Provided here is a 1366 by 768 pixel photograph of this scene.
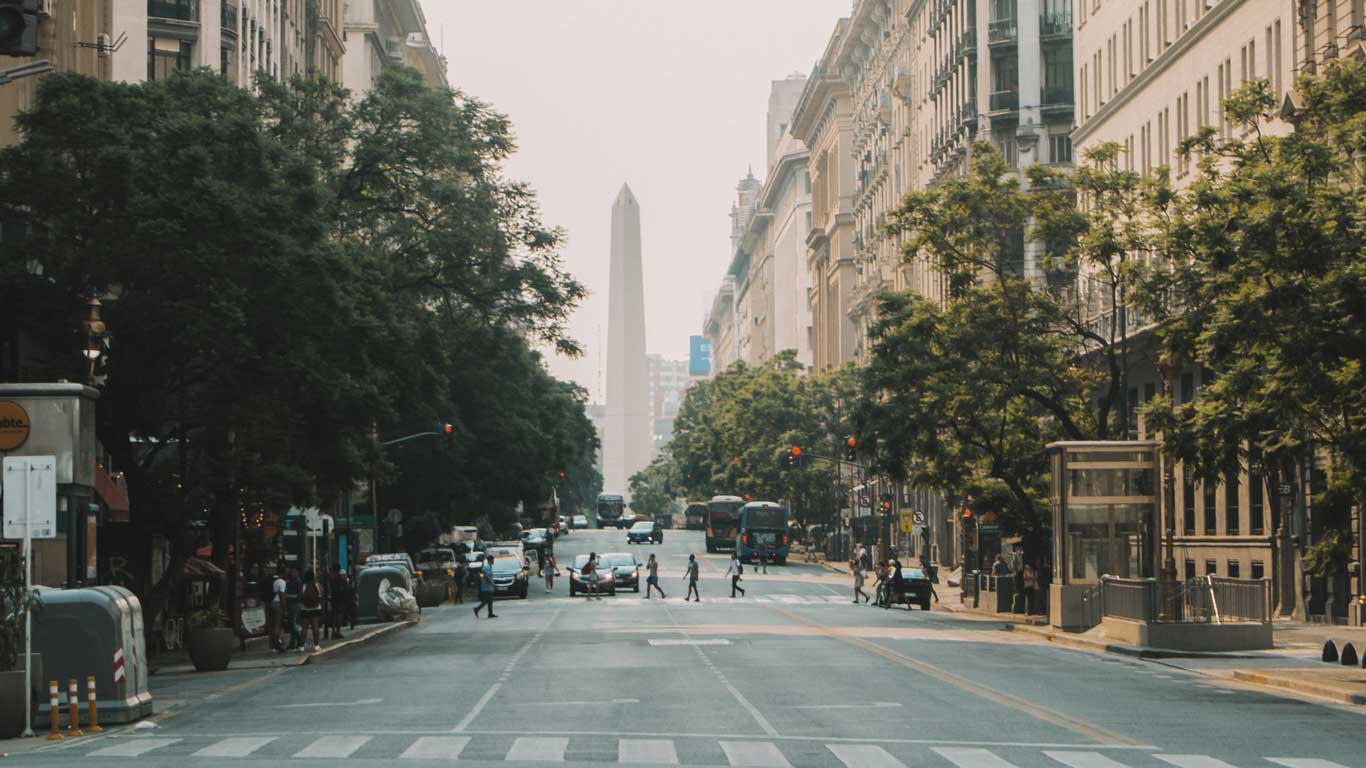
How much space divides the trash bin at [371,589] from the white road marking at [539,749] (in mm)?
36696

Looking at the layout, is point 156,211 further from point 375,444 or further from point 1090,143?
point 1090,143

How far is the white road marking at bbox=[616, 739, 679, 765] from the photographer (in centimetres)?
1923

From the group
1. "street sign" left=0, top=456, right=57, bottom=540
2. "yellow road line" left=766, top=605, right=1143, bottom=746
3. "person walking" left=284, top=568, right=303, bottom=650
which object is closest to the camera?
"yellow road line" left=766, top=605, right=1143, bottom=746

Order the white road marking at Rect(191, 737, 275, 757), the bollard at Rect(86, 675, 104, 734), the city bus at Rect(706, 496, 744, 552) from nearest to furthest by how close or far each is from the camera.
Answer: the white road marking at Rect(191, 737, 275, 757) < the bollard at Rect(86, 675, 104, 734) < the city bus at Rect(706, 496, 744, 552)

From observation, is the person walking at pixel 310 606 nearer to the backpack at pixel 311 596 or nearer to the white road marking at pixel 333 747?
the backpack at pixel 311 596

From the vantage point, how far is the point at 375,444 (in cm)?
4816

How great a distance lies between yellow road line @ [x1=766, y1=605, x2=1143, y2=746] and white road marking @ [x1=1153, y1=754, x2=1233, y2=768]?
126 cm

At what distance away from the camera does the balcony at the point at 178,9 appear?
69438 millimetres

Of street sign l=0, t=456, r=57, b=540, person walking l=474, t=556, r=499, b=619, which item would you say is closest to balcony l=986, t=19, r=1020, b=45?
person walking l=474, t=556, r=499, b=619

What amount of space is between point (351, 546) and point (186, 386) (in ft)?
93.5

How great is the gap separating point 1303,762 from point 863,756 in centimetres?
416

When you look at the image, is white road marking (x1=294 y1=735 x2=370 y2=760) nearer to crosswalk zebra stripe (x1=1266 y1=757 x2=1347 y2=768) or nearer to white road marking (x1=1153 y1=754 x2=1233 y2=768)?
white road marking (x1=1153 y1=754 x2=1233 y2=768)

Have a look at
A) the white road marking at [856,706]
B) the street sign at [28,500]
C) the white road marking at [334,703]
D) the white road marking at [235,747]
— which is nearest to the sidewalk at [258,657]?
the white road marking at [334,703]

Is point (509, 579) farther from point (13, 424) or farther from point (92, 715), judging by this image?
point (92, 715)
